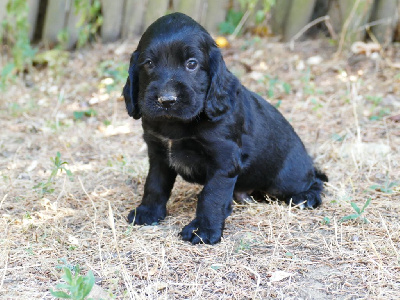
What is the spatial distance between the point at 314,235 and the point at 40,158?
114 inches

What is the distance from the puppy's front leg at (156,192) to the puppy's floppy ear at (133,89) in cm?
39

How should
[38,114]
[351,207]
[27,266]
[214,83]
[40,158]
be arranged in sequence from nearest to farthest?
[27,266] < [214,83] < [351,207] < [40,158] < [38,114]

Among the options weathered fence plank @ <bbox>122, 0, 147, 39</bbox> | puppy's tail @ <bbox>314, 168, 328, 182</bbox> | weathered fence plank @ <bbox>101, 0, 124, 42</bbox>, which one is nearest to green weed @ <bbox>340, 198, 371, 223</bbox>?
puppy's tail @ <bbox>314, 168, 328, 182</bbox>

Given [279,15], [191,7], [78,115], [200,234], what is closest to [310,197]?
[200,234]

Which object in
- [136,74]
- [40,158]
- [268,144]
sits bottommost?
[40,158]

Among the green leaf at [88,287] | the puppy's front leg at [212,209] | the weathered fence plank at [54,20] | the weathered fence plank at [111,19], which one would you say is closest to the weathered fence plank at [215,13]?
the weathered fence plank at [111,19]

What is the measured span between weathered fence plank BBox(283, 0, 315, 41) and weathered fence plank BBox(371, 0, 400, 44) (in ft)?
2.76

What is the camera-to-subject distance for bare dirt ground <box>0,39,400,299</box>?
10.1 ft

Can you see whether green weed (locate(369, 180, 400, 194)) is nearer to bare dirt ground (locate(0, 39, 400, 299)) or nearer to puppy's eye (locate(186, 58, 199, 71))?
bare dirt ground (locate(0, 39, 400, 299))

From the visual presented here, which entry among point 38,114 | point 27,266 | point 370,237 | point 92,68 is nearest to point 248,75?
point 92,68

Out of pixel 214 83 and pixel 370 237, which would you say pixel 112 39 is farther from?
pixel 370 237

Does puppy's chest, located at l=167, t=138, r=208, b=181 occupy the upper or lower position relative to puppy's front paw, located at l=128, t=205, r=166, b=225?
upper

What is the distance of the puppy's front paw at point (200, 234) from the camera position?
358 centimetres

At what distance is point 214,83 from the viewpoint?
140 inches
